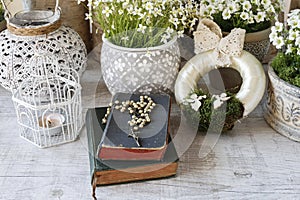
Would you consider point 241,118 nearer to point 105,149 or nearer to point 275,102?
point 275,102

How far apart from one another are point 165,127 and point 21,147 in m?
0.30

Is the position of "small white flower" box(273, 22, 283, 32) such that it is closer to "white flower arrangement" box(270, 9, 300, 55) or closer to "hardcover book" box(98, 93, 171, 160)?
"white flower arrangement" box(270, 9, 300, 55)

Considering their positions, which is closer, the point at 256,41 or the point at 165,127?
the point at 165,127

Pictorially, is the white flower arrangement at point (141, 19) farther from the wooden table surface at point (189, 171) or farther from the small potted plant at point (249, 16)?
the wooden table surface at point (189, 171)

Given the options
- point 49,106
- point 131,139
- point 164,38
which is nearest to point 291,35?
point 164,38

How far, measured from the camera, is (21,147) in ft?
2.88

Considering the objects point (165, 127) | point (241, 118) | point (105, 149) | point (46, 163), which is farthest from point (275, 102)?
point (46, 163)

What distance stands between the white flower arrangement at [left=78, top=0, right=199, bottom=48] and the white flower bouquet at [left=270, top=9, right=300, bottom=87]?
0.57ft

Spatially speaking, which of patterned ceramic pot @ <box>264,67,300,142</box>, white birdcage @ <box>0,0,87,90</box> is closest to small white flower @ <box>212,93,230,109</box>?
patterned ceramic pot @ <box>264,67,300,142</box>

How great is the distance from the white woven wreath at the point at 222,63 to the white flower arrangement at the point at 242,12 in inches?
1.5

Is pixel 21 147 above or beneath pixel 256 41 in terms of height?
beneath

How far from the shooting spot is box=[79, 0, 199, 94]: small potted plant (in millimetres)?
882

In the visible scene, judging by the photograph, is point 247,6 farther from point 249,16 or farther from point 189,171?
point 189,171

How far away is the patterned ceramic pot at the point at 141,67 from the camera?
35.2 inches
